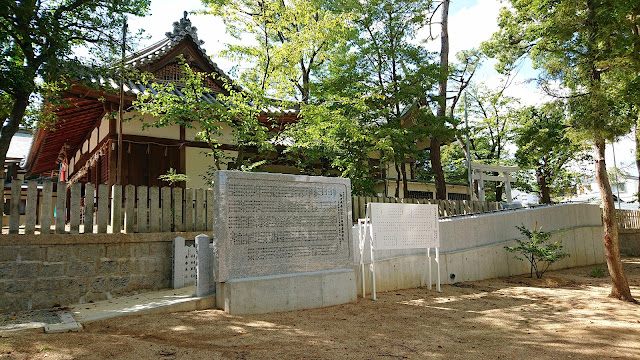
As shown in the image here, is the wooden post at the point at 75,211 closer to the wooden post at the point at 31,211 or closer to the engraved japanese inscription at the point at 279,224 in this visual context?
the wooden post at the point at 31,211

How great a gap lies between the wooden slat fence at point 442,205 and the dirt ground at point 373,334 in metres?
2.34

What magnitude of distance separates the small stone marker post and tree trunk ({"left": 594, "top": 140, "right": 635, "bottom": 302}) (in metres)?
7.32

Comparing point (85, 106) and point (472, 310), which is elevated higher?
point (85, 106)

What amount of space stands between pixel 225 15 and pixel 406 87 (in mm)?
5079

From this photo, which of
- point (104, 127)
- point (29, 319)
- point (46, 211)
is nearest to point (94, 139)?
point (104, 127)

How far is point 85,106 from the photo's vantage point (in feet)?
32.7

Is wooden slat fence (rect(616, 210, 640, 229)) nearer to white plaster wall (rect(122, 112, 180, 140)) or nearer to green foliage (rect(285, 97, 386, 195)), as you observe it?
green foliage (rect(285, 97, 386, 195))

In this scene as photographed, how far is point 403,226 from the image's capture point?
292 inches

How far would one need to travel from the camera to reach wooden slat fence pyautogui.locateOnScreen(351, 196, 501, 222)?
8.99 m

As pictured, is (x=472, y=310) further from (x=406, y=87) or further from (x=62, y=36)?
(x=62, y=36)

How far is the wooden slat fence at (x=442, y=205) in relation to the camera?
8.99 meters

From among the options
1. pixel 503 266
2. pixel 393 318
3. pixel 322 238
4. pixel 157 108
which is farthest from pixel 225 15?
pixel 503 266

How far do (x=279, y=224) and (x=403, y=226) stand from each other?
2.60m

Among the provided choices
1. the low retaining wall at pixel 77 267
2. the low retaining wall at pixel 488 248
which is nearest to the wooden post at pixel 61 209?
the low retaining wall at pixel 77 267
